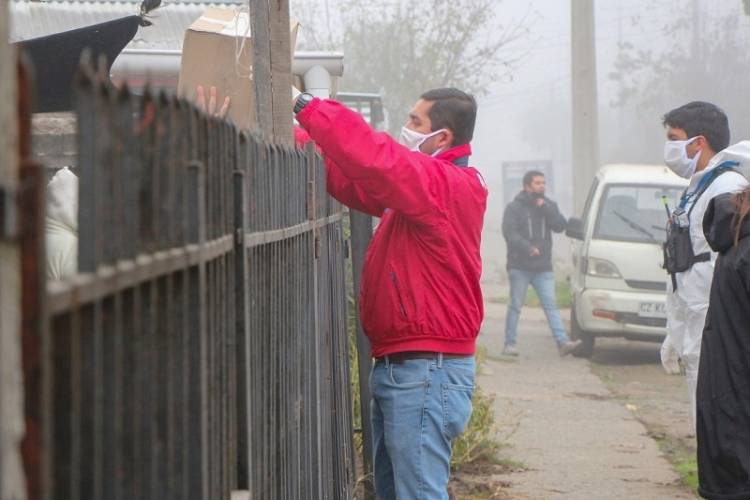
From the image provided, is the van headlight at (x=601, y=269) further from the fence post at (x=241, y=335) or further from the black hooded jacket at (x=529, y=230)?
the fence post at (x=241, y=335)

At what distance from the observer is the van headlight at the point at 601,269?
43.5ft

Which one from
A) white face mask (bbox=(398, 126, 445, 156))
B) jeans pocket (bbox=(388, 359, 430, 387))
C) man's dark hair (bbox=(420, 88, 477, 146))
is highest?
man's dark hair (bbox=(420, 88, 477, 146))

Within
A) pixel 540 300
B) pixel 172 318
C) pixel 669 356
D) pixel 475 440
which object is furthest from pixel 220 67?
pixel 540 300

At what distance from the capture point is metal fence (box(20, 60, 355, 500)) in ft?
5.01

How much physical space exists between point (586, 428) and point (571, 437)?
0.40 m

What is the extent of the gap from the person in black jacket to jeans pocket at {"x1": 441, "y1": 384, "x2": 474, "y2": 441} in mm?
9518

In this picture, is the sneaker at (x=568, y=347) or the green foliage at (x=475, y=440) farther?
the sneaker at (x=568, y=347)

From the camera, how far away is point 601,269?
13.4m

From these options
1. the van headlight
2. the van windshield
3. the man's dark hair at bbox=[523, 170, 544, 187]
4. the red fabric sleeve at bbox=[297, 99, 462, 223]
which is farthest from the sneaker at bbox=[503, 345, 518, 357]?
the red fabric sleeve at bbox=[297, 99, 462, 223]

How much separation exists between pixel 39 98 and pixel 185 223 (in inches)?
111

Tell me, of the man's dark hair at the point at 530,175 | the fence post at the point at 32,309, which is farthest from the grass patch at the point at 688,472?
the man's dark hair at the point at 530,175

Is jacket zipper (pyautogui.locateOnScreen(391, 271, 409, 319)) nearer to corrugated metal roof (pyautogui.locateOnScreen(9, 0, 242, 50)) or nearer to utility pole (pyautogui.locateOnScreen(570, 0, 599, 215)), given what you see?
corrugated metal roof (pyautogui.locateOnScreen(9, 0, 242, 50))

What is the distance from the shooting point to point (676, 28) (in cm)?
4200

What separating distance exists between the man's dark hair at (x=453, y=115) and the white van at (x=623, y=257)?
27.3 feet
